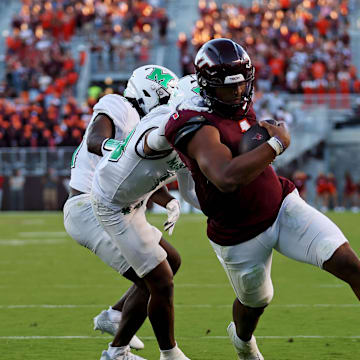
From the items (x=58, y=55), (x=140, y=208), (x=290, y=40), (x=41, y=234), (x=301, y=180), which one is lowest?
(x=301, y=180)

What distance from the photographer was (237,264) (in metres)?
4.75

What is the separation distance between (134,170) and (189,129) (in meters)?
0.91

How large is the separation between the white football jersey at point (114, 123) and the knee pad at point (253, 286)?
4.78ft

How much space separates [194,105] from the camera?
455cm

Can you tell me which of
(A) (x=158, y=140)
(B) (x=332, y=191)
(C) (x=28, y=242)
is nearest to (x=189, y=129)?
(A) (x=158, y=140)

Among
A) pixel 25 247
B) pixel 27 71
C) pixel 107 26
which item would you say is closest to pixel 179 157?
pixel 25 247

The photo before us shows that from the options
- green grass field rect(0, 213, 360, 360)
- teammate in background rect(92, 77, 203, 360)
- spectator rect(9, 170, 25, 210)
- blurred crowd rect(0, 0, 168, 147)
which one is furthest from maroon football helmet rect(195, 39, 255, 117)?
spectator rect(9, 170, 25, 210)

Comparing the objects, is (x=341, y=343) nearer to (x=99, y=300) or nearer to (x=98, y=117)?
(x=98, y=117)

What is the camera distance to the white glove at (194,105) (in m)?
4.52

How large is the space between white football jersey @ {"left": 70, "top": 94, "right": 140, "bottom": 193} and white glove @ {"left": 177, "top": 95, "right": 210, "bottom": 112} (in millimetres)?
1303

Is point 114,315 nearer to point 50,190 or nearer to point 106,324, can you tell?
point 106,324

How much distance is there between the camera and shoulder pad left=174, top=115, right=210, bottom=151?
438 cm

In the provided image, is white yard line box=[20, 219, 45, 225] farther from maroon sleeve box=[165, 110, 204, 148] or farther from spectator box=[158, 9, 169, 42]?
maroon sleeve box=[165, 110, 204, 148]

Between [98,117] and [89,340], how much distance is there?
152 centimetres
